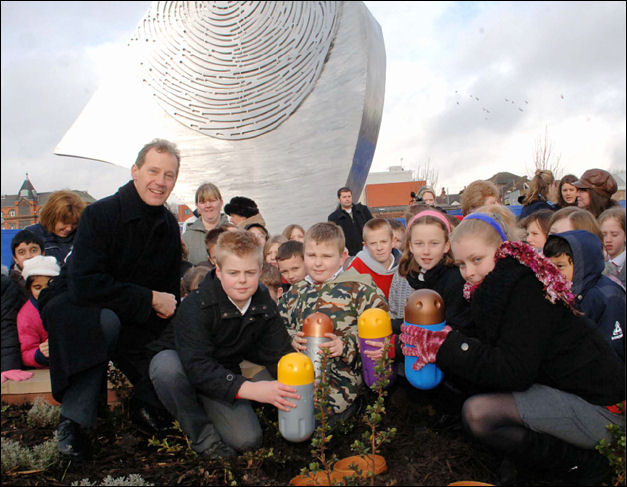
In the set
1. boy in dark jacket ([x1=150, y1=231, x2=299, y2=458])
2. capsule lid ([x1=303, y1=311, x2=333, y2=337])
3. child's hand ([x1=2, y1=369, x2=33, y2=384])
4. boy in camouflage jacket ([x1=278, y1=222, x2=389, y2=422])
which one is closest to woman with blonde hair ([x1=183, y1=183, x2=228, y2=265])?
child's hand ([x1=2, y1=369, x2=33, y2=384])

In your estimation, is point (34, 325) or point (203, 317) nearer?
point (203, 317)

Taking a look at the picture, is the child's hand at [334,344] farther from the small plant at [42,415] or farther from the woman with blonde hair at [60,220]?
the woman with blonde hair at [60,220]

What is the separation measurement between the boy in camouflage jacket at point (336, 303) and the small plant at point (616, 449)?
4.23 ft

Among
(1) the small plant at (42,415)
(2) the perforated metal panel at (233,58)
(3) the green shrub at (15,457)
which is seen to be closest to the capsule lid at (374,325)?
(3) the green shrub at (15,457)

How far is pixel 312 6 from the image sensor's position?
9.82 meters

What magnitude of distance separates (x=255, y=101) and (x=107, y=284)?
26.3ft

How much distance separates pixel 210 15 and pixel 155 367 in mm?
9611

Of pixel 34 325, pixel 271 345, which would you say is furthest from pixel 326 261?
pixel 34 325

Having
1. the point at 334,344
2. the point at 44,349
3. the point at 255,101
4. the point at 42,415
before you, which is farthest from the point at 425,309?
the point at 255,101

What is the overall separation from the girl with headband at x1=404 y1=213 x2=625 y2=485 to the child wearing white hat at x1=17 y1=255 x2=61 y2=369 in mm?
3137

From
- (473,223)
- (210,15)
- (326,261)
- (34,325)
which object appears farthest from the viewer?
(210,15)

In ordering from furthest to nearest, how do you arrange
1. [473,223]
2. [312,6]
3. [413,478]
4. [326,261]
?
[312,6] → [326,261] → [473,223] → [413,478]

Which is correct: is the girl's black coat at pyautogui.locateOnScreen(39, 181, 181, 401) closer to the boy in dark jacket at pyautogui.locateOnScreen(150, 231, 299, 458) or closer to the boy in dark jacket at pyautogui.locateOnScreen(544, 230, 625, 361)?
the boy in dark jacket at pyautogui.locateOnScreen(150, 231, 299, 458)

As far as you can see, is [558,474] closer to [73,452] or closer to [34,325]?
[73,452]
